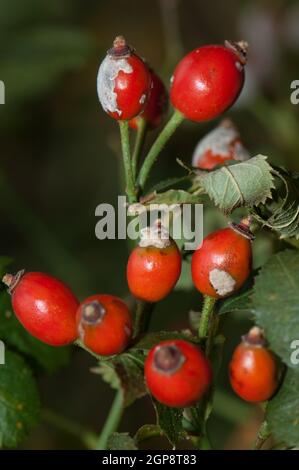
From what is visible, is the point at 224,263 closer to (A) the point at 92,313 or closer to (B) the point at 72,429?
(A) the point at 92,313

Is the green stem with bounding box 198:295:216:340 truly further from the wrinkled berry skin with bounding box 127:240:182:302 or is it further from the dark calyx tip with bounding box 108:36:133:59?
the dark calyx tip with bounding box 108:36:133:59

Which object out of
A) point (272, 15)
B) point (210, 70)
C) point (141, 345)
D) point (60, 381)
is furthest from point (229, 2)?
point (141, 345)

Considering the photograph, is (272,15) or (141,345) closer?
(141,345)

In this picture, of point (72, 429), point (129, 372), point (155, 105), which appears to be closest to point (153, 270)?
point (129, 372)

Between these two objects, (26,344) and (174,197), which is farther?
(26,344)

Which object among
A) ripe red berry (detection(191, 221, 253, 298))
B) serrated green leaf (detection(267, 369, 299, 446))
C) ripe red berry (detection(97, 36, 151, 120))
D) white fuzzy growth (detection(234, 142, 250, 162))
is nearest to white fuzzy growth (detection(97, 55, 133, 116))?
ripe red berry (detection(97, 36, 151, 120))

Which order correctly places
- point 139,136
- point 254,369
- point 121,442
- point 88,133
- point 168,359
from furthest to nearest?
point 88,133 < point 139,136 < point 121,442 < point 254,369 < point 168,359
